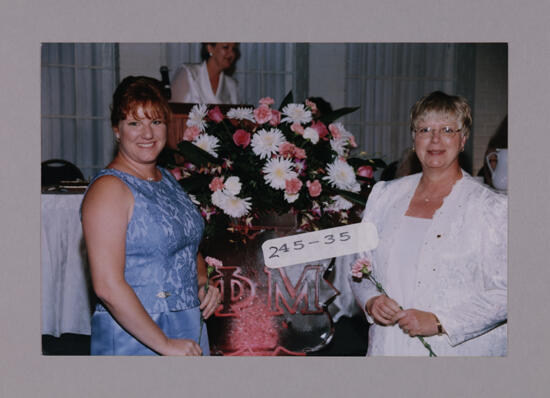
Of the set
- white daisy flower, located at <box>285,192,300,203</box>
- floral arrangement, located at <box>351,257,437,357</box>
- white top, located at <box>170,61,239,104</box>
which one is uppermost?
white top, located at <box>170,61,239,104</box>

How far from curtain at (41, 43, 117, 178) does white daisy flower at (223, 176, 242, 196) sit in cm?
57

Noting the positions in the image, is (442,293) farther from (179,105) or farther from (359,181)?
(179,105)

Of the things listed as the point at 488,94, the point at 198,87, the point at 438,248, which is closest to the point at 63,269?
the point at 198,87

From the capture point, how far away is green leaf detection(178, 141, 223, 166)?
1.96 meters

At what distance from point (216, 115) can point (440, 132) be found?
81 cm

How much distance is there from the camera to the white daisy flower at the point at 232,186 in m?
1.92

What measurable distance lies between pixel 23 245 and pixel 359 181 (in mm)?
1401

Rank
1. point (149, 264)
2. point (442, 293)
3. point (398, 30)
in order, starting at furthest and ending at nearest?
point (398, 30)
point (442, 293)
point (149, 264)

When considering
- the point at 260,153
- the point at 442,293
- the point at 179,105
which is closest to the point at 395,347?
the point at 442,293

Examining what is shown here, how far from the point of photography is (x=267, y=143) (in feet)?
6.34

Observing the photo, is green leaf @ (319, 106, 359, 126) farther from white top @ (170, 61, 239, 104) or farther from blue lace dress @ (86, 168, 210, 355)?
blue lace dress @ (86, 168, 210, 355)

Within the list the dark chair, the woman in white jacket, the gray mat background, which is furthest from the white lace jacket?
the dark chair

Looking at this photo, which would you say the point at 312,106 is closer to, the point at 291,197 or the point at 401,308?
the point at 291,197

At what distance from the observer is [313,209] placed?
1.99m
